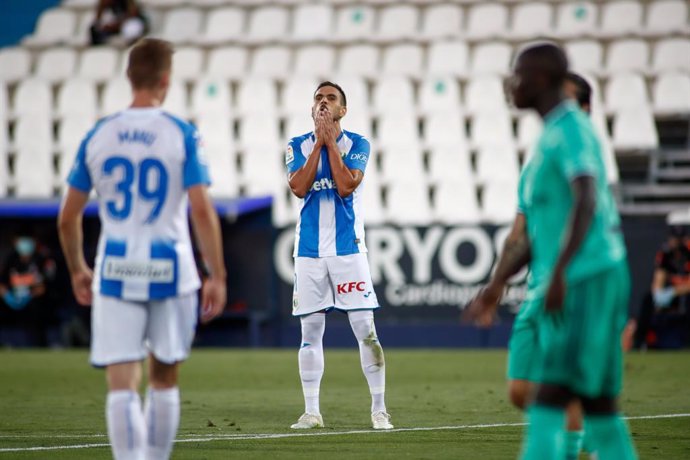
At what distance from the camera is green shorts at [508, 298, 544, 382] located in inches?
212

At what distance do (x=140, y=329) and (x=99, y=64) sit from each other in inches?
671

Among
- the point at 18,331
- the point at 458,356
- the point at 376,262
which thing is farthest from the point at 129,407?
the point at 18,331

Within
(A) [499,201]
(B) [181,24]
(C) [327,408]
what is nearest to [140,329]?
(C) [327,408]

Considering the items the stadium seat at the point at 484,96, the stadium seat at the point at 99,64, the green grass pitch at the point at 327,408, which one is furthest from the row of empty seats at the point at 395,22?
the green grass pitch at the point at 327,408

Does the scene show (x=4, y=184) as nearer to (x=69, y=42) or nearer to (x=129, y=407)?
(x=69, y=42)

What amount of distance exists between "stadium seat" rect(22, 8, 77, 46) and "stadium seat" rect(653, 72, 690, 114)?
10.6m

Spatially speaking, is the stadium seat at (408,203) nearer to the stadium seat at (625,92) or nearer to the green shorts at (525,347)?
the stadium seat at (625,92)

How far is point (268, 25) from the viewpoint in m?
22.3

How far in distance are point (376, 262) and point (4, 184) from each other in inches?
248

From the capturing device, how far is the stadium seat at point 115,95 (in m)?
20.5

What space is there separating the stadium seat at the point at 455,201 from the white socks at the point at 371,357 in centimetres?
988

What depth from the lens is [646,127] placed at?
18.9 m

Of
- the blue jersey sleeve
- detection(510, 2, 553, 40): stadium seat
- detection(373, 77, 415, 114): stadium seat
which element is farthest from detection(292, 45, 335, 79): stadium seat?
the blue jersey sleeve

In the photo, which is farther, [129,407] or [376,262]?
[376,262]
